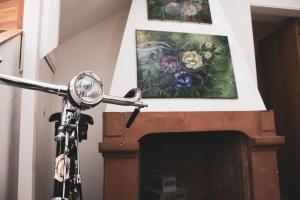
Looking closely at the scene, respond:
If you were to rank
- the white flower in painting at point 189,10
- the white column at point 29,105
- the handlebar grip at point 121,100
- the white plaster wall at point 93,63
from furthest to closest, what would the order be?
the white plaster wall at point 93,63 < the white flower in painting at point 189,10 < the white column at point 29,105 < the handlebar grip at point 121,100

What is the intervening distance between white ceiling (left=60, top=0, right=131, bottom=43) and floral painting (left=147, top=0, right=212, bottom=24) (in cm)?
44

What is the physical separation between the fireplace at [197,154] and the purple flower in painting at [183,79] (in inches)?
8.6

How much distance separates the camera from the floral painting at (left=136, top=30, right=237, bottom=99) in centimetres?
186

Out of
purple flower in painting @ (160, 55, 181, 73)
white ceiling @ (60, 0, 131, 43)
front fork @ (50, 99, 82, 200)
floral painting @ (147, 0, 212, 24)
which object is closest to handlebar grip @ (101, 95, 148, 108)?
front fork @ (50, 99, 82, 200)

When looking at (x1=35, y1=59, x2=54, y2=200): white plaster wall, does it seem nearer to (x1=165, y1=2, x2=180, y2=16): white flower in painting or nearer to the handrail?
the handrail

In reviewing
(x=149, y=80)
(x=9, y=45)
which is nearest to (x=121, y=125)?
(x=149, y=80)

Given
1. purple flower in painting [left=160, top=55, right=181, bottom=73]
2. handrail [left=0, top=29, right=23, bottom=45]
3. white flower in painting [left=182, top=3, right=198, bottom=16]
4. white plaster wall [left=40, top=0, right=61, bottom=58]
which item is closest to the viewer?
handrail [left=0, top=29, right=23, bottom=45]

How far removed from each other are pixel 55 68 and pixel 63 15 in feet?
1.89

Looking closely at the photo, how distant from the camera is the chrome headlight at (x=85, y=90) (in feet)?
2.59

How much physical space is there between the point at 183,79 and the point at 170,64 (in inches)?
5.9

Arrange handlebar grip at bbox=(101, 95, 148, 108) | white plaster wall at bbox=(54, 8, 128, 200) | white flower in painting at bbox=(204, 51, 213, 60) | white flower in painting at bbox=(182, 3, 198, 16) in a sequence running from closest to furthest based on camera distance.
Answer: handlebar grip at bbox=(101, 95, 148, 108) < white flower in painting at bbox=(204, 51, 213, 60) < white flower in painting at bbox=(182, 3, 198, 16) < white plaster wall at bbox=(54, 8, 128, 200)

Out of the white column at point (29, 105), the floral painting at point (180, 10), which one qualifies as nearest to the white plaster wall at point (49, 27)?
the white column at point (29, 105)

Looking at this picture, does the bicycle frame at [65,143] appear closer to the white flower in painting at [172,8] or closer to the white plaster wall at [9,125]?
the white plaster wall at [9,125]

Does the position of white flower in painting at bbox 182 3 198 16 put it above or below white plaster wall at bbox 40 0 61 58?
above
